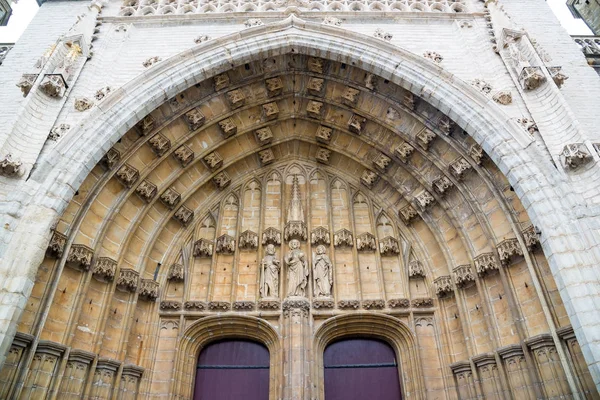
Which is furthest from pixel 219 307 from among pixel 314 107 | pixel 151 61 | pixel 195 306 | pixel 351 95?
pixel 351 95

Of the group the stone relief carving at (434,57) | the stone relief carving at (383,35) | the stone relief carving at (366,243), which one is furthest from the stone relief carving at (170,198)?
the stone relief carving at (434,57)

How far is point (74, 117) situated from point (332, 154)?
4723 mm

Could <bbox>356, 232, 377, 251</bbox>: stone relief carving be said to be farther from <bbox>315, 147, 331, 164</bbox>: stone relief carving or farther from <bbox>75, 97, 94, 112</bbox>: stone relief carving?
<bbox>75, 97, 94, 112</bbox>: stone relief carving

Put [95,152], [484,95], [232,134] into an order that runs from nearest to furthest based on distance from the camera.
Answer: [95,152], [484,95], [232,134]

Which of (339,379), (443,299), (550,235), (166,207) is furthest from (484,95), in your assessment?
(166,207)

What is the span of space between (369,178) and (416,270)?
2.03 m

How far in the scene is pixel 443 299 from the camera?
7.43 meters

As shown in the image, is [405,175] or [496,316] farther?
[405,175]

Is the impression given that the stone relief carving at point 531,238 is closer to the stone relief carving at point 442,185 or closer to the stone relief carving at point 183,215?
the stone relief carving at point 442,185

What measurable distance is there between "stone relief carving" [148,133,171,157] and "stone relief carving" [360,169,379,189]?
3741mm

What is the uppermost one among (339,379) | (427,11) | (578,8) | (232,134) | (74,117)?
(578,8)

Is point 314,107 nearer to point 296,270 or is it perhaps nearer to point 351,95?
point 351,95

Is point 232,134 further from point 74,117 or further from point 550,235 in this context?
point 550,235

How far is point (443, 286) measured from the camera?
734cm
